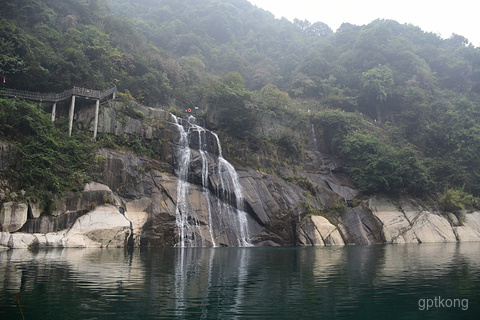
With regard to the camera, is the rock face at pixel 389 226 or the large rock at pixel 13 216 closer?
the large rock at pixel 13 216

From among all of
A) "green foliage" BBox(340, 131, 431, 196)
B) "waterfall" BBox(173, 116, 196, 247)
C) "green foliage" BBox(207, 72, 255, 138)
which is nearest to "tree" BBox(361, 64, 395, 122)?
"green foliage" BBox(340, 131, 431, 196)

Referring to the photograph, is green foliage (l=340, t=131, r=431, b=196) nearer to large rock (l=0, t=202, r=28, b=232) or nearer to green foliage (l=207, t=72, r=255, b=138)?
green foliage (l=207, t=72, r=255, b=138)

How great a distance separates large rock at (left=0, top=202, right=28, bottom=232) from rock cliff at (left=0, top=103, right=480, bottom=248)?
0.16 feet

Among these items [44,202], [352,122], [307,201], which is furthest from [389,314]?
[352,122]

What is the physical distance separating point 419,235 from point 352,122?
56.4 feet

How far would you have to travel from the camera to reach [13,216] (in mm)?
19578

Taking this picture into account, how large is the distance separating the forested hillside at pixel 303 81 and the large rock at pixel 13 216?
13.8m

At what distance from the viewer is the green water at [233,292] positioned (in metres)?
6.38

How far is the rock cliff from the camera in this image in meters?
21.9

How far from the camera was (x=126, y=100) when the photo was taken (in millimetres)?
33031

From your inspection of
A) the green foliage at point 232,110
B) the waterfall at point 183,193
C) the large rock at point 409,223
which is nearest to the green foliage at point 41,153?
the waterfall at point 183,193

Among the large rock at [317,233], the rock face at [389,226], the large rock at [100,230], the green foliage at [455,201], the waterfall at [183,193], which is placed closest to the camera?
the large rock at [100,230]

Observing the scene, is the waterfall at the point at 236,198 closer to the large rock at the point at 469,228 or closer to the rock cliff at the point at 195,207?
the rock cliff at the point at 195,207

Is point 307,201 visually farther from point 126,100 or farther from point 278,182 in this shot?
point 126,100
